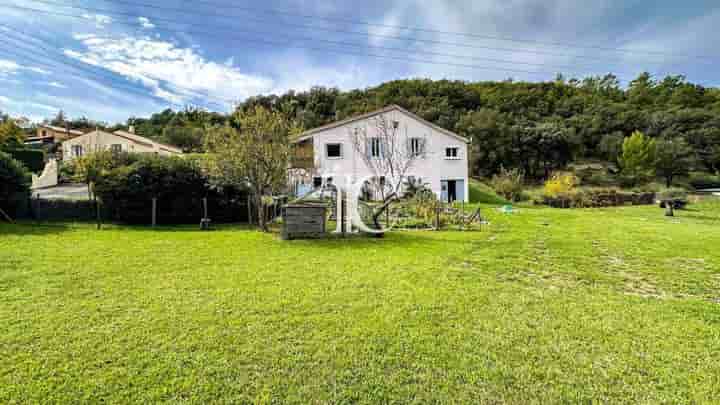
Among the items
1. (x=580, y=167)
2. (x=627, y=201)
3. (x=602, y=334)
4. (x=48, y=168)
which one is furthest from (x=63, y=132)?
(x=580, y=167)

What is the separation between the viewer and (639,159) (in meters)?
33.9

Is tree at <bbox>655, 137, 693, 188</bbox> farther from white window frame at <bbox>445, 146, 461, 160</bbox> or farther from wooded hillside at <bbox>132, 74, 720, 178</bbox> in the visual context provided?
white window frame at <bbox>445, 146, 461, 160</bbox>

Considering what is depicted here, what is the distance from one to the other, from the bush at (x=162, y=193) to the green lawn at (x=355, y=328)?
17.1 ft

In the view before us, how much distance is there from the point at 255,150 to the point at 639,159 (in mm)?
42319

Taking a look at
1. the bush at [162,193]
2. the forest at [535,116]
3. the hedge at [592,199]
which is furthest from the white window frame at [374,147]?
the forest at [535,116]

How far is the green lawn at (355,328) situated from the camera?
2479 millimetres

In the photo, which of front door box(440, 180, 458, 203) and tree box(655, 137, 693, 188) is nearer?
front door box(440, 180, 458, 203)

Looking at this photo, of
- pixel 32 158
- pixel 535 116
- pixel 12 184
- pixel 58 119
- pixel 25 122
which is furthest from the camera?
pixel 58 119

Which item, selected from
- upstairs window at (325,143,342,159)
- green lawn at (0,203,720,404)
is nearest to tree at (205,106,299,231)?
green lawn at (0,203,720,404)

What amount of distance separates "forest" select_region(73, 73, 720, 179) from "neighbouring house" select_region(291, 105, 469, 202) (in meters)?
12.8

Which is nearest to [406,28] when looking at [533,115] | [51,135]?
[533,115]

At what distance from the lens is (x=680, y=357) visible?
2.93 metres

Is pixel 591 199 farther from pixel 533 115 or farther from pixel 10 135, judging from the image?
pixel 10 135

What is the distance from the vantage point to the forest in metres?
38.0
